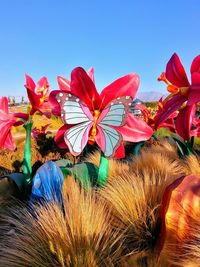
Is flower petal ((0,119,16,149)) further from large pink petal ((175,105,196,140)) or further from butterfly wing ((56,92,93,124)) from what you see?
large pink petal ((175,105,196,140))

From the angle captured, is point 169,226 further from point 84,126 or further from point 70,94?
point 70,94

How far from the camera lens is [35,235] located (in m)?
1.57

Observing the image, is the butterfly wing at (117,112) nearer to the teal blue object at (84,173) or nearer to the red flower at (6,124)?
the teal blue object at (84,173)

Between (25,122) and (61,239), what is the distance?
1.07 meters

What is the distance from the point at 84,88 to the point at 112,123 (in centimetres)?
25

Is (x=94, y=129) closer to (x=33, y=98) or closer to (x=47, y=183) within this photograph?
(x=47, y=183)

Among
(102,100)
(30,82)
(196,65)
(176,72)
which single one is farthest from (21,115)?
(196,65)

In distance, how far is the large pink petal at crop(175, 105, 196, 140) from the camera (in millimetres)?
1399

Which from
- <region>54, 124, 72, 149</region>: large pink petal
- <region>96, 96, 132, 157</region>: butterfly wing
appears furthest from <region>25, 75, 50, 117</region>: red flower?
<region>96, 96, 132, 157</region>: butterfly wing

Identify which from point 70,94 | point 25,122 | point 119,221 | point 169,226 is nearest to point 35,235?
point 119,221

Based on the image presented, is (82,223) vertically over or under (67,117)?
under

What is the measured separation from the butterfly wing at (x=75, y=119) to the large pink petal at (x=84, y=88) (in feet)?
0.22

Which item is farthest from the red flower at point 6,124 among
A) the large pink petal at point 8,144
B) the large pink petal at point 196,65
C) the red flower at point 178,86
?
the large pink petal at point 196,65

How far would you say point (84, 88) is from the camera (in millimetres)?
1927
